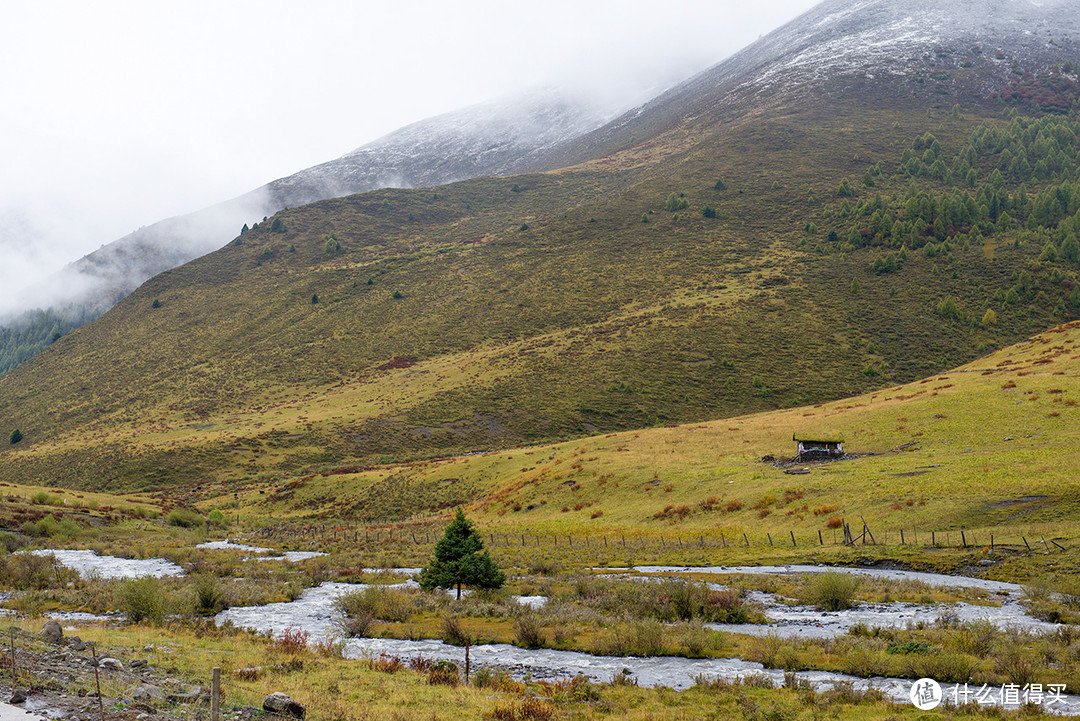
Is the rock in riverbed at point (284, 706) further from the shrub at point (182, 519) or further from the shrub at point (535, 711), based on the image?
the shrub at point (182, 519)

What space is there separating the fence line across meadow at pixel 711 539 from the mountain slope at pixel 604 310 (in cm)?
3934

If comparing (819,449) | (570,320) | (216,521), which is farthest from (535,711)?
(570,320)

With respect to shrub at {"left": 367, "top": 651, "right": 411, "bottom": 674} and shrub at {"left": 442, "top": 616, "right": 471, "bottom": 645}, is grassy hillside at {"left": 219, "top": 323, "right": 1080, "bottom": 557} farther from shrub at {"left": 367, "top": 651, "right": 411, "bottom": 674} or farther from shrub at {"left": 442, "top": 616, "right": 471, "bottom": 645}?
shrub at {"left": 367, "top": 651, "right": 411, "bottom": 674}

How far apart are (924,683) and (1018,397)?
45594 mm

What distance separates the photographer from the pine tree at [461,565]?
27172mm

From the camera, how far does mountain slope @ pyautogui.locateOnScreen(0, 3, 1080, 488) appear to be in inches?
3922

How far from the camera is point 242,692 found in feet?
42.5

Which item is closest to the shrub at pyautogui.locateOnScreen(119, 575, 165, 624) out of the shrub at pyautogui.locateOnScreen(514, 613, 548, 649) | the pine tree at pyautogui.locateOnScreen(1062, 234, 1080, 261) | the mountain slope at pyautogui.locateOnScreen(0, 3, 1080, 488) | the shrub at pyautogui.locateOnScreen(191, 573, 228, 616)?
the shrub at pyautogui.locateOnScreen(191, 573, 228, 616)

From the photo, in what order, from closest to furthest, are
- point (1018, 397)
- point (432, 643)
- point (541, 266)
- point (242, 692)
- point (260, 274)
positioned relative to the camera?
point (242, 692) → point (432, 643) → point (1018, 397) → point (541, 266) → point (260, 274)

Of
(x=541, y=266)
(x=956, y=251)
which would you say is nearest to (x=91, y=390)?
(x=541, y=266)

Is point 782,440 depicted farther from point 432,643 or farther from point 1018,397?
point 432,643

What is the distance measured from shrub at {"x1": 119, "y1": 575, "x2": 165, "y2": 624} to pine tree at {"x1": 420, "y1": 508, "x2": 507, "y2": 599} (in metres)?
9.76

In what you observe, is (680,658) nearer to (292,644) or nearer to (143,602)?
(292,644)

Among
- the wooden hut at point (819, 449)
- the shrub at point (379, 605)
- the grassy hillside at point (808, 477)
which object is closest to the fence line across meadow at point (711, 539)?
the grassy hillside at point (808, 477)
